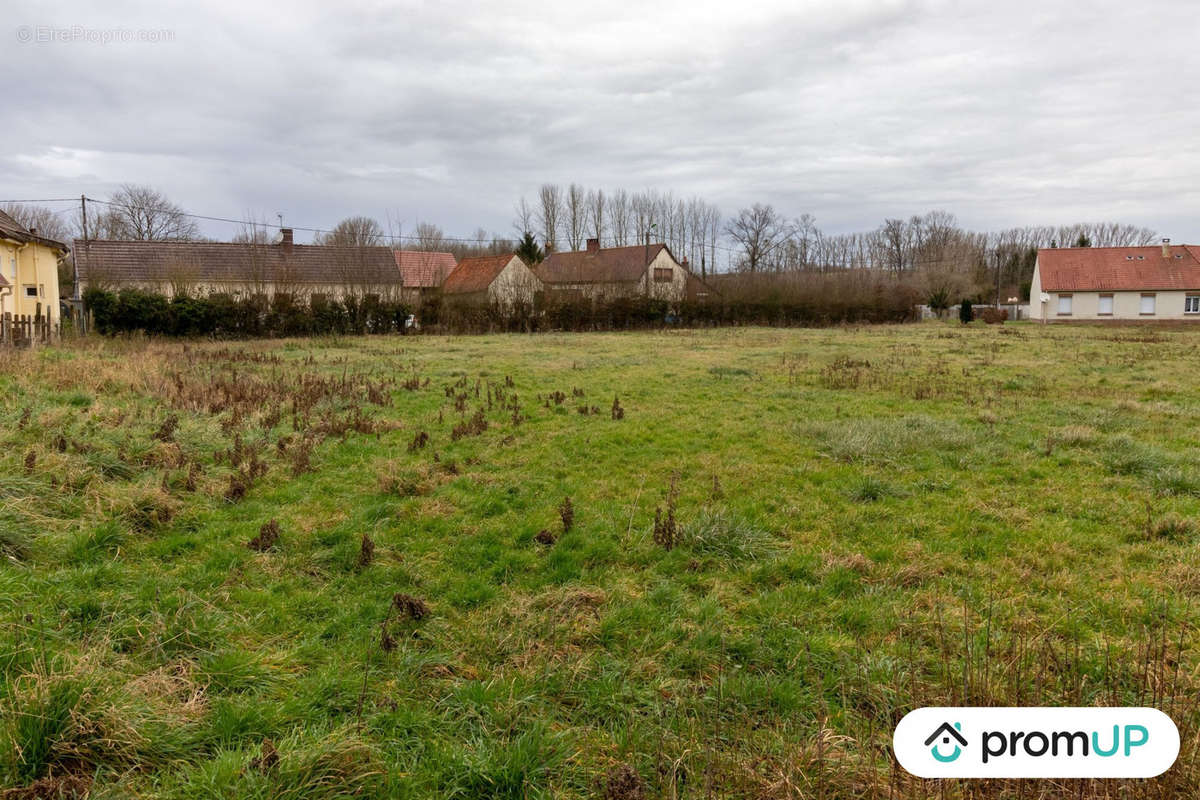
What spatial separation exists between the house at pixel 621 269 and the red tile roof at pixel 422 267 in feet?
24.4

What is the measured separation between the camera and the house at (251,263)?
112 ft

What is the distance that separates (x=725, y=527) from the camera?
16.9ft

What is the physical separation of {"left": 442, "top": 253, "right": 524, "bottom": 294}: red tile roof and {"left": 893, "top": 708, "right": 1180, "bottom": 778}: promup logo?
42371 millimetres

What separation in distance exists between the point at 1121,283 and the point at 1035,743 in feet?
183

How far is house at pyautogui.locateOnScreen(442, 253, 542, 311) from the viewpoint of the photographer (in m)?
32.7

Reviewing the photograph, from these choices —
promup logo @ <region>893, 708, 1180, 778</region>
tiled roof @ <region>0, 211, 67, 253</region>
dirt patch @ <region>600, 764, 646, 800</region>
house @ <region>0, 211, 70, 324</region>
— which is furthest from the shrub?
tiled roof @ <region>0, 211, 67, 253</region>

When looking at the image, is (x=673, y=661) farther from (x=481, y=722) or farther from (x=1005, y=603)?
(x=1005, y=603)

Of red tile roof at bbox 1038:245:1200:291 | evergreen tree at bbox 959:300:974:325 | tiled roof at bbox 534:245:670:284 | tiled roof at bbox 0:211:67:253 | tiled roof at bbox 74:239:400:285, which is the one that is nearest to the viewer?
tiled roof at bbox 0:211:67:253

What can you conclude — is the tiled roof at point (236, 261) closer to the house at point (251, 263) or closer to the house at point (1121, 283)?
the house at point (251, 263)

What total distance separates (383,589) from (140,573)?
1503 mm

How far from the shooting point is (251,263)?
124ft

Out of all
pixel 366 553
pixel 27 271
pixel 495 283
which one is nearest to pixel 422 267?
pixel 495 283

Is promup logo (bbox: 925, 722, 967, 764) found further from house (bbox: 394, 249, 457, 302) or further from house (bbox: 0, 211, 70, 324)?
house (bbox: 394, 249, 457, 302)

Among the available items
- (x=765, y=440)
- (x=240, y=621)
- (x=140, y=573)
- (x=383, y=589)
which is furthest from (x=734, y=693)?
(x=765, y=440)
